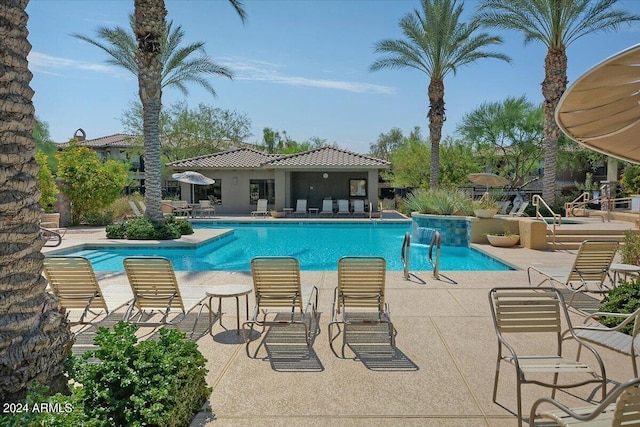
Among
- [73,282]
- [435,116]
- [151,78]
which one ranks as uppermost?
[435,116]

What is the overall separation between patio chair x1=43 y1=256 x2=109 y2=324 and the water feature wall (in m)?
12.3

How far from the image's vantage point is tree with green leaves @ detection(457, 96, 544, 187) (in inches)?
1210

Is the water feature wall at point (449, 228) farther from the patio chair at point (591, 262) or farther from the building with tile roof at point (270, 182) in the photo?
the building with tile roof at point (270, 182)

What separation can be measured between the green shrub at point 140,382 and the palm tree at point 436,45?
21377mm

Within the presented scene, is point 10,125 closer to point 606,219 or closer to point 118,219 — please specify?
point 118,219

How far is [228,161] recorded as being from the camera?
28.4 metres

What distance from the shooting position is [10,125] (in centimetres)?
291

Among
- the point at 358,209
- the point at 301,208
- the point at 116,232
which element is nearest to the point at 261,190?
the point at 301,208

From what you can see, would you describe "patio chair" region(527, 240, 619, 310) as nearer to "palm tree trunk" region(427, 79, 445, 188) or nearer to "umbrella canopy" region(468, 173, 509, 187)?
"umbrella canopy" region(468, 173, 509, 187)

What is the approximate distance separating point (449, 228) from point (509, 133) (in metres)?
19.5

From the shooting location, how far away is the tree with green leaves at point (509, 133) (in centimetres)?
3073

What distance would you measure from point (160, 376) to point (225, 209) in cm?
2532

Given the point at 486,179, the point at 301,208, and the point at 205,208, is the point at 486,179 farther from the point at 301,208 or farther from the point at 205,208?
the point at 205,208

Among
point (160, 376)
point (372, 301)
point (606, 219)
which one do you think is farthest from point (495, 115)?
point (160, 376)
